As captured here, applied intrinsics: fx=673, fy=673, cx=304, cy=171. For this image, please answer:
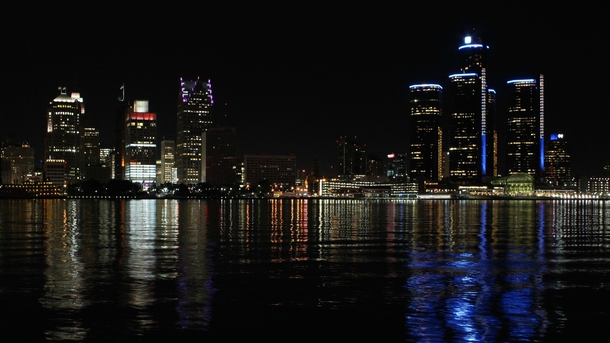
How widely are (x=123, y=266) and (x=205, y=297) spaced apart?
33.9 ft

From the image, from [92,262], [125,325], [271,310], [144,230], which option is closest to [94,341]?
[125,325]

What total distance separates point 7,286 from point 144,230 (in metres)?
34.3

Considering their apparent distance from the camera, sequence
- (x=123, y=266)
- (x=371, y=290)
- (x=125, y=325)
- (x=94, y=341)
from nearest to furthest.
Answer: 1. (x=94, y=341)
2. (x=125, y=325)
3. (x=371, y=290)
4. (x=123, y=266)

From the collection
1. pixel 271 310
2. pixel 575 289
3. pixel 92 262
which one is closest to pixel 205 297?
pixel 271 310

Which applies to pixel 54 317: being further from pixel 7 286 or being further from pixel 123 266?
pixel 123 266

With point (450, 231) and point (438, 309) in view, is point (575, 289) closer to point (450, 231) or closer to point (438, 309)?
point (438, 309)

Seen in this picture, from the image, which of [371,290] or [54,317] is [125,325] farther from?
[371,290]

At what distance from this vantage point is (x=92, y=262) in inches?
1437

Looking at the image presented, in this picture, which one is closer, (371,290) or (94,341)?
(94,341)

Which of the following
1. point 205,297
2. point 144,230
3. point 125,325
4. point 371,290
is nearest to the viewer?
point 125,325

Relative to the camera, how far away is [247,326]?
846 inches

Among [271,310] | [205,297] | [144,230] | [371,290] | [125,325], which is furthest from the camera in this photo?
[144,230]

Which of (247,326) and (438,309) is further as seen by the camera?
(438,309)

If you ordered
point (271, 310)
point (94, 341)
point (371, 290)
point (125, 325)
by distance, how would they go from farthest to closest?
1. point (371, 290)
2. point (271, 310)
3. point (125, 325)
4. point (94, 341)
